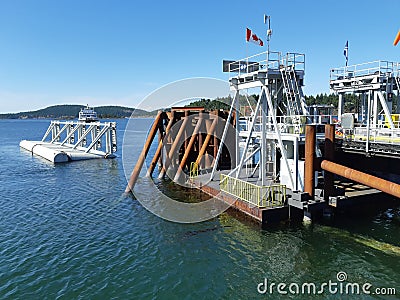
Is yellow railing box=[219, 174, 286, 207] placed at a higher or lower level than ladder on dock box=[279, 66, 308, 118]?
lower

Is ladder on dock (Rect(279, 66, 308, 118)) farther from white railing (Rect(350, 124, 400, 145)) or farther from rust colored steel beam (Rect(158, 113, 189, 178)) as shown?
rust colored steel beam (Rect(158, 113, 189, 178))

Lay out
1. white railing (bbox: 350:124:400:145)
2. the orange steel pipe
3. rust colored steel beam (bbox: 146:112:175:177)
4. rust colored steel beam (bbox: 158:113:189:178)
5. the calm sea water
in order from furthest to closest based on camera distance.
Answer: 1. rust colored steel beam (bbox: 146:112:175:177)
2. rust colored steel beam (bbox: 158:113:189:178)
3. white railing (bbox: 350:124:400:145)
4. the orange steel pipe
5. the calm sea water

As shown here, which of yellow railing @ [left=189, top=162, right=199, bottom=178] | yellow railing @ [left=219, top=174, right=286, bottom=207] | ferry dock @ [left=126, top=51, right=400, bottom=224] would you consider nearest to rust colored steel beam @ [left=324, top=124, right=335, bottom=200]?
ferry dock @ [left=126, top=51, right=400, bottom=224]

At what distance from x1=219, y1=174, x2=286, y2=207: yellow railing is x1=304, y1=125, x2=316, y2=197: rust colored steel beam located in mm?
1369

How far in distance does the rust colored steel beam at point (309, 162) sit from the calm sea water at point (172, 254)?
226 centimetres

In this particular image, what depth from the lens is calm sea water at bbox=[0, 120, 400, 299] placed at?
1298 centimetres

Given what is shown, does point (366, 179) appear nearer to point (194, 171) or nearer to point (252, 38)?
point (252, 38)

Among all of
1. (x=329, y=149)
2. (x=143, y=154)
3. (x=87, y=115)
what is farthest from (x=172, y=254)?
(x=87, y=115)

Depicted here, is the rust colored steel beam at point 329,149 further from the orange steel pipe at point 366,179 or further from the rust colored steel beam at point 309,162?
the rust colored steel beam at point 309,162

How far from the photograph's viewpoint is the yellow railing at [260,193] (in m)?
18.7

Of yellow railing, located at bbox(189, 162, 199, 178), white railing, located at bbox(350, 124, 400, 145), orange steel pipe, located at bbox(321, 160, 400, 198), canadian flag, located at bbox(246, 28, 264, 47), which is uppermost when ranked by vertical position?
canadian flag, located at bbox(246, 28, 264, 47)

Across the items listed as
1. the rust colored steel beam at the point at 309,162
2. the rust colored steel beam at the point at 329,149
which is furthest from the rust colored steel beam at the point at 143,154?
the rust colored steel beam at the point at 329,149

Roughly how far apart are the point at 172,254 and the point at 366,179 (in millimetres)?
9944

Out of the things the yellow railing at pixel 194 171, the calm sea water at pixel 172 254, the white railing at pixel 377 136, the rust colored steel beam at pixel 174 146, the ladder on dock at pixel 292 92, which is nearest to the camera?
the calm sea water at pixel 172 254
